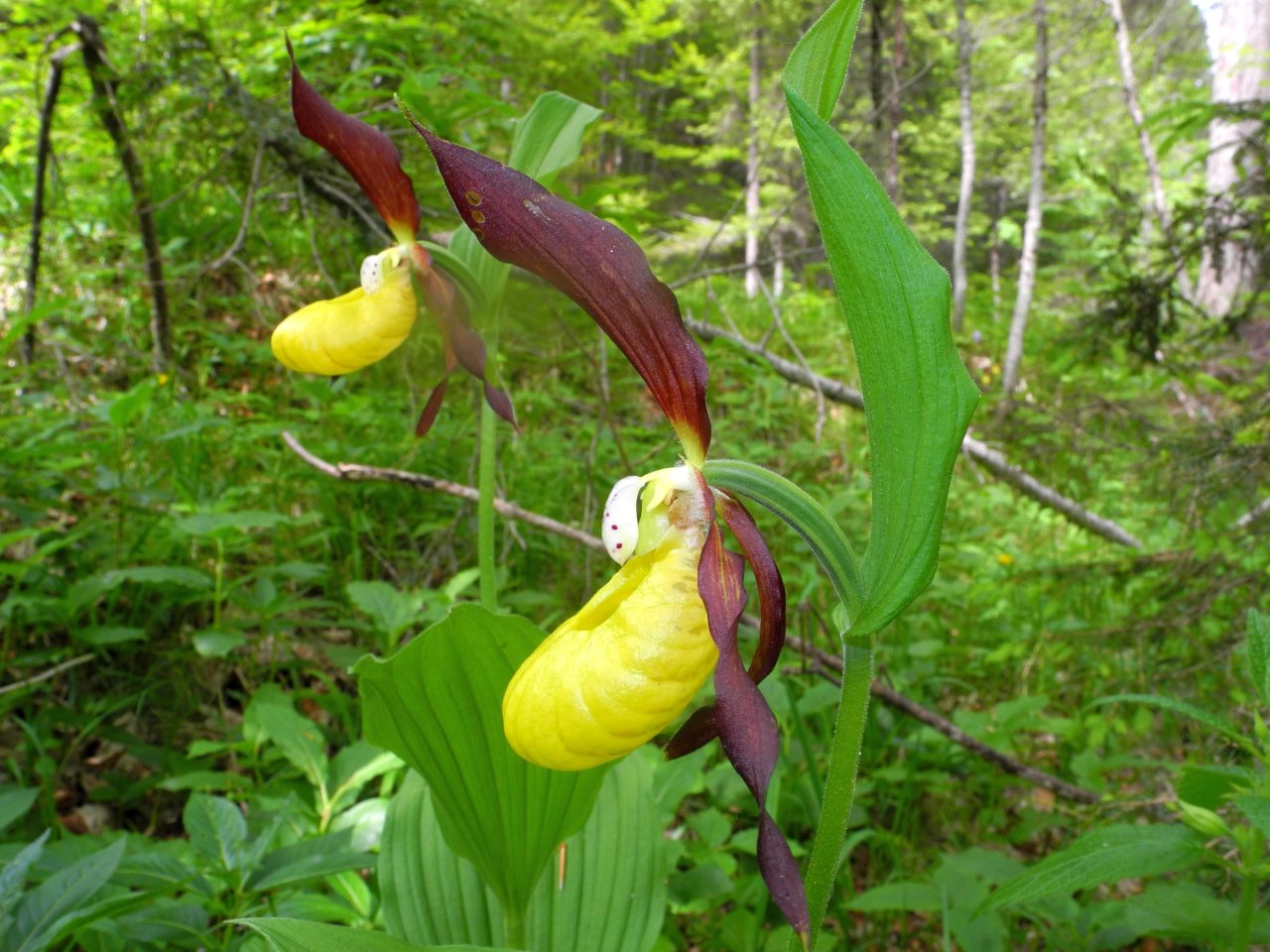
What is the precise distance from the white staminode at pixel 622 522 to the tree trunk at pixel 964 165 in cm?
661

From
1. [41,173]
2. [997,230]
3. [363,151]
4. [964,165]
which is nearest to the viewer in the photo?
[363,151]

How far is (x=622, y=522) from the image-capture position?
83cm

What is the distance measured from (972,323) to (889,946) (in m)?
7.00

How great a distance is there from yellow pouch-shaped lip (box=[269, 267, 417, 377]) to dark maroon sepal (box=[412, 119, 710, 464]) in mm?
702

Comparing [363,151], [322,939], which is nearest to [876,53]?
[363,151]

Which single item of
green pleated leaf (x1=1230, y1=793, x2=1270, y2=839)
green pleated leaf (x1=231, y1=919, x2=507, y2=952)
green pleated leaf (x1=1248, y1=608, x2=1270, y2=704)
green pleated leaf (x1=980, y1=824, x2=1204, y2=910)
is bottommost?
green pleated leaf (x1=980, y1=824, x2=1204, y2=910)

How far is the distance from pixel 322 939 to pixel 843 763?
1.52 ft

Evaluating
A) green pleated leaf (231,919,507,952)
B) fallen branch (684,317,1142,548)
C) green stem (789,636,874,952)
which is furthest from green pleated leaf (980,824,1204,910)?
fallen branch (684,317,1142,548)

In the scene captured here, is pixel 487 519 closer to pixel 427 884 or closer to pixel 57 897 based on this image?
pixel 427 884

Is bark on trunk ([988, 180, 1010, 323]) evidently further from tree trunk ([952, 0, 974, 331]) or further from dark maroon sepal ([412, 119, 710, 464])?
dark maroon sepal ([412, 119, 710, 464])

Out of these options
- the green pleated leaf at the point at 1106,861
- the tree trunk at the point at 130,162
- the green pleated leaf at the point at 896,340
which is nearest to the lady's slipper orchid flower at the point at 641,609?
the green pleated leaf at the point at 896,340

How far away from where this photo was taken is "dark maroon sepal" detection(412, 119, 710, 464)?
71 cm

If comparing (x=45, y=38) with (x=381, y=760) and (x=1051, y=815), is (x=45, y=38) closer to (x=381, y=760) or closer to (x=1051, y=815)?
(x=381, y=760)

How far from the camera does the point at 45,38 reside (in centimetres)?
271
